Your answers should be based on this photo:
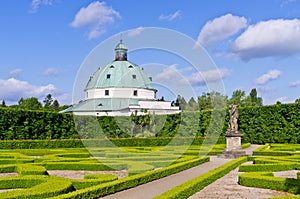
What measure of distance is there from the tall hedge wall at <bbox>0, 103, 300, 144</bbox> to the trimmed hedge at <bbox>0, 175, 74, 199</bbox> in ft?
67.2

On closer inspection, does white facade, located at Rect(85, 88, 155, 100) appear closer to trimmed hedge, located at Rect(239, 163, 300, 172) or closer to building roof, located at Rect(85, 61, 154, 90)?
building roof, located at Rect(85, 61, 154, 90)

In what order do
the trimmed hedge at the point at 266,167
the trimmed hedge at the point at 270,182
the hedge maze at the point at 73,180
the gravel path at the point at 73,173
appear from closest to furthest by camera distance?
the hedge maze at the point at 73,180, the trimmed hedge at the point at 270,182, the gravel path at the point at 73,173, the trimmed hedge at the point at 266,167

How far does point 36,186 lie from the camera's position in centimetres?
802

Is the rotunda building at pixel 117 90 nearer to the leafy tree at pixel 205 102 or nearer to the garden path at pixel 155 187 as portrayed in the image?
the leafy tree at pixel 205 102

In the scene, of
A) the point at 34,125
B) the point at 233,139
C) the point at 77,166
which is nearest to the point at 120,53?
the point at 34,125

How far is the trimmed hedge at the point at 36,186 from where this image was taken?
7168 mm

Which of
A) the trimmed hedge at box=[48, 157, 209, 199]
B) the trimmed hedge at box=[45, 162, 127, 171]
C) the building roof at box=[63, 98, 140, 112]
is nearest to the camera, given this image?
the trimmed hedge at box=[48, 157, 209, 199]

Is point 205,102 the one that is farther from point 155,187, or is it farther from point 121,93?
point 155,187

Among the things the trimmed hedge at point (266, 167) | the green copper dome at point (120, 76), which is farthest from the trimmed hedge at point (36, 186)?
the green copper dome at point (120, 76)

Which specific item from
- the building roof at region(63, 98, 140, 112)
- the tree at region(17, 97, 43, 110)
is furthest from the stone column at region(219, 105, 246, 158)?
the tree at region(17, 97, 43, 110)

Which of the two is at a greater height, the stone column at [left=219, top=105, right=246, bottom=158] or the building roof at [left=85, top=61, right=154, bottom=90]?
the building roof at [left=85, top=61, right=154, bottom=90]

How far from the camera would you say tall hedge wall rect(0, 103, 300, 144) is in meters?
29.9

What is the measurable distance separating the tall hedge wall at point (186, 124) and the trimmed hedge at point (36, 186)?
67.2 feet

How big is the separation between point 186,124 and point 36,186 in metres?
31.4
